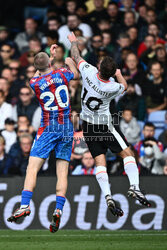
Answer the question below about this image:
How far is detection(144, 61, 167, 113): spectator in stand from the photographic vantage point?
16.6m

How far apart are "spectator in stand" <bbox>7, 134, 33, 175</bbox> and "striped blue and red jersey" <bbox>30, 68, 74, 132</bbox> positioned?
4.27 m

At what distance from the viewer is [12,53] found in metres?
19.2

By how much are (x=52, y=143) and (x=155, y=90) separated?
19.7ft

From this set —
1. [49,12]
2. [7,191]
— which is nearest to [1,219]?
[7,191]

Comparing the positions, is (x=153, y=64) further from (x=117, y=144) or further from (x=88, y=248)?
(x=88, y=248)

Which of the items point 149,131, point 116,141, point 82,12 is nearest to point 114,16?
point 82,12

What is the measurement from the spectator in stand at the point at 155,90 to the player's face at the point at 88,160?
8.01 ft

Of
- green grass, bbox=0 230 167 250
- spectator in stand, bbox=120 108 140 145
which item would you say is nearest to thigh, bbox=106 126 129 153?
green grass, bbox=0 230 167 250

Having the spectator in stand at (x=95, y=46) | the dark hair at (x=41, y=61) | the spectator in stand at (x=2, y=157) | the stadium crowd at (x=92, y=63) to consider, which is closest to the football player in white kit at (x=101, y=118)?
the dark hair at (x=41, y=61)

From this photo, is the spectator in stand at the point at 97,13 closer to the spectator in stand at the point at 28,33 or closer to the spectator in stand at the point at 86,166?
the spectator in stand at the point at 28,33

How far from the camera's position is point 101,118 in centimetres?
1175

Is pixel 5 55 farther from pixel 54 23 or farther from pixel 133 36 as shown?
pixel 133 36

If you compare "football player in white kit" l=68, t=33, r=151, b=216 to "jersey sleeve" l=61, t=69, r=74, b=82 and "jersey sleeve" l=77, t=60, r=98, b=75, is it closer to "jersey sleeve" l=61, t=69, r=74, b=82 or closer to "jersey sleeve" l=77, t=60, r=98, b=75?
"jersey sleeve" l=77, t=60, r=98, b=75

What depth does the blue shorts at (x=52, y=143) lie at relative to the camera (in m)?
11.2
